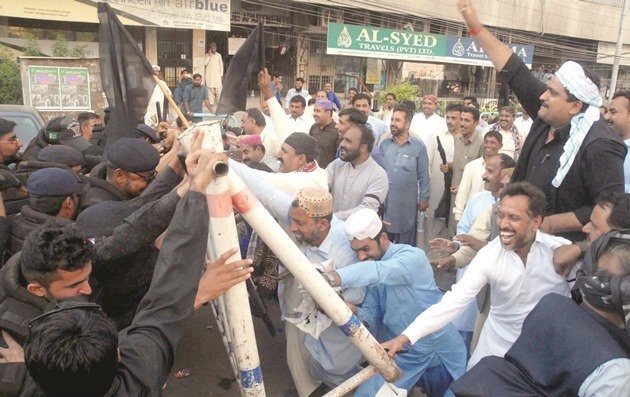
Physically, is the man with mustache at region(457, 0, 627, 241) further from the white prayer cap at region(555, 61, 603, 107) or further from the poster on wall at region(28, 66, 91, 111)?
the poster on wall at region(28, 66, 91, 111)

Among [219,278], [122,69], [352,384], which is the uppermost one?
[122,69]

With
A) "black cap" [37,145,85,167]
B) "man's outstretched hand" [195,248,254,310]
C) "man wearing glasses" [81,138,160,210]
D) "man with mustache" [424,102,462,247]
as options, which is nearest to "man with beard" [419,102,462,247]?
"man with mustache" [424,102,462,247]

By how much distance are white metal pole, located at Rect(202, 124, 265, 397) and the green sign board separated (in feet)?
56.4

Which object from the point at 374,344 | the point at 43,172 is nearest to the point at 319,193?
the point at 374,344

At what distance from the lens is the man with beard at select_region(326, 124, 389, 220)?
4.60 meters

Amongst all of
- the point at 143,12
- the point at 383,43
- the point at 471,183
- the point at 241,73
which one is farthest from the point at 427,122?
the point at 383,43

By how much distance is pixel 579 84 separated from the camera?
2.79 metres

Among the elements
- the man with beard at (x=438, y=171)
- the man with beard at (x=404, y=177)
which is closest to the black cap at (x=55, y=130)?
the man with beard at (x=404, y=177)

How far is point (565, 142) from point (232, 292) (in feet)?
6.58

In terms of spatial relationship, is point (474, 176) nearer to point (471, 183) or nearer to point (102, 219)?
point (471, 183)

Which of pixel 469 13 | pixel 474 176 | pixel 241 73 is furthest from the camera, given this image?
pixel 474 176

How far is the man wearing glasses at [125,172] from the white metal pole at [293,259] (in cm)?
138

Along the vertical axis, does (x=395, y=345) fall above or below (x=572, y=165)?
below

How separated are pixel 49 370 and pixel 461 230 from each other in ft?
11.0
